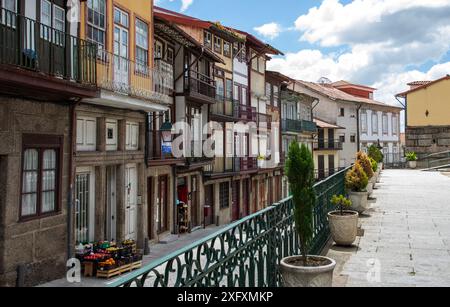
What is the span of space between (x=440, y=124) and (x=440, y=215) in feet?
130

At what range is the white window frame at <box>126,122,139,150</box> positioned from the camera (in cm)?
1595

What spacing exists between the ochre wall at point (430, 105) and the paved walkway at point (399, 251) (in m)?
37.8

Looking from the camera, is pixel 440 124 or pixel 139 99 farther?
pixel 440 124

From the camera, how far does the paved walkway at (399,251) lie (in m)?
6.98

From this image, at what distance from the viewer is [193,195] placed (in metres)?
24.0

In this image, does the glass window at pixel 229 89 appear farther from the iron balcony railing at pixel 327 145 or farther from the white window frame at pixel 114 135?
the iron balcony railing at pixel 327 145

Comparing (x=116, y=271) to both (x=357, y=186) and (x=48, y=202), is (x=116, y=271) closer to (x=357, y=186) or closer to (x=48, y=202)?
(x=48, y=202)

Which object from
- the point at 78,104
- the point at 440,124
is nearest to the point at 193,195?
the point at 78,104

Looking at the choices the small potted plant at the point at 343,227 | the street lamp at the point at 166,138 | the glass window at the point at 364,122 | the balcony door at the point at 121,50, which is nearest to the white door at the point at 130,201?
the street lamp at the point at 166,138

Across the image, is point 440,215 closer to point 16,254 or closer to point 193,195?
point 16,254

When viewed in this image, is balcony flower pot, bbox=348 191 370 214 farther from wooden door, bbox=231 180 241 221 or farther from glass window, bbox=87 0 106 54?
wooden door, bbox=231 180 241 221

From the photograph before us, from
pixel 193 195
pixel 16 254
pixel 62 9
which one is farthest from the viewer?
pixel 193 195

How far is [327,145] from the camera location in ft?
176

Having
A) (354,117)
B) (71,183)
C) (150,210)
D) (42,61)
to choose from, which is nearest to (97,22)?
(42,61)
